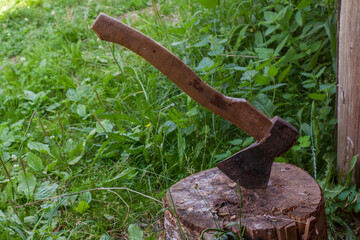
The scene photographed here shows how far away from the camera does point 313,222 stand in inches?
68.4

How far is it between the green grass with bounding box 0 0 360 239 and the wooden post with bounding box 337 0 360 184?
0.38 feet

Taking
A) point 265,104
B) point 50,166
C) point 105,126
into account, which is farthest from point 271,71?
point 50,166

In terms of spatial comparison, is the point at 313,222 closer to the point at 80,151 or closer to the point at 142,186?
the point at 142,186

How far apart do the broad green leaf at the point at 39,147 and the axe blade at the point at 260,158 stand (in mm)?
1570

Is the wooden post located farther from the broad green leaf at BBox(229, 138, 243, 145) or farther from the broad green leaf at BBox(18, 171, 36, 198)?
the broad green leaf at BBox(18, 171, 36, 198)

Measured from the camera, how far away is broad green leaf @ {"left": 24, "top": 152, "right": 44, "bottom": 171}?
2875 millimetres

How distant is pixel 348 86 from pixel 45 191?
190 cm

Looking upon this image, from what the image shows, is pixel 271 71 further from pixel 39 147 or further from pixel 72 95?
pixel 72 95

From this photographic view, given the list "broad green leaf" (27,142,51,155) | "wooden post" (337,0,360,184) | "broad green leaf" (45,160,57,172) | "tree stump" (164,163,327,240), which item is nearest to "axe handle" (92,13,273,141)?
"tree stump" (164,163,327,240)

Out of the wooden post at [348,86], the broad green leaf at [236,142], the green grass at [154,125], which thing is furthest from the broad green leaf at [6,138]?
the wooden post at [348,86]

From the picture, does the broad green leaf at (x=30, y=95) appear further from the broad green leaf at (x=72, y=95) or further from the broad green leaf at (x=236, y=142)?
the broad green leaf at (x=236, y=142)

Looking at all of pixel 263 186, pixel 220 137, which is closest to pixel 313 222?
pixel 263 186

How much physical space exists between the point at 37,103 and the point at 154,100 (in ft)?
3.80

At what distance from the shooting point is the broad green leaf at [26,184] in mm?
2670
